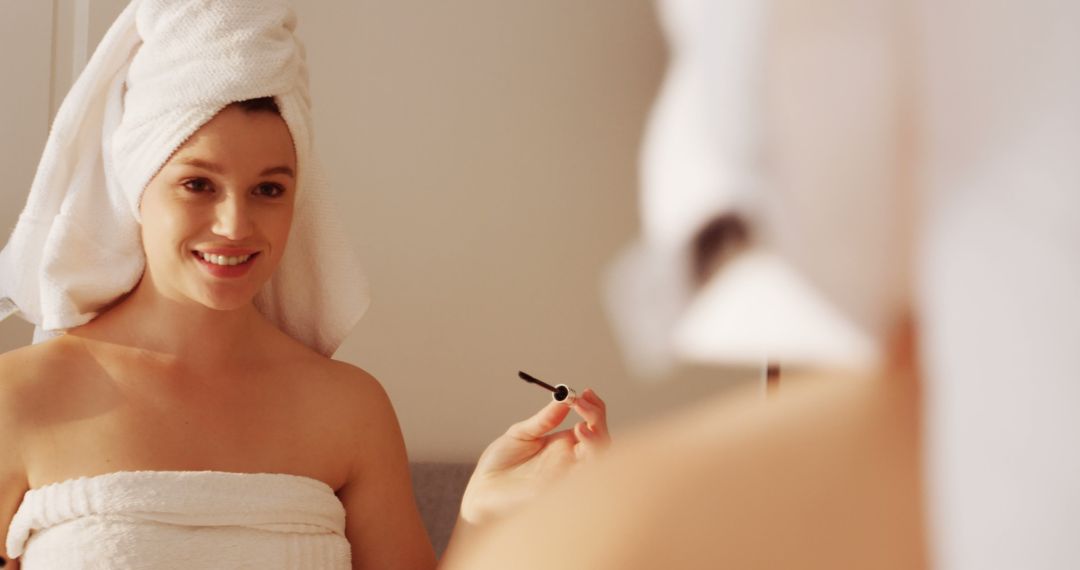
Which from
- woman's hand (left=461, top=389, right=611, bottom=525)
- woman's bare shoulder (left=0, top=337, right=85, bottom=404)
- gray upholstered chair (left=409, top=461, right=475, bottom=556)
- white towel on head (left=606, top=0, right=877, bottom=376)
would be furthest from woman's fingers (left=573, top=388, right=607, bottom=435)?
gray upholstered chair (left=409, top=461, right=475, bottom=556)

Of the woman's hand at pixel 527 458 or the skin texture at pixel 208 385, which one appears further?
the skin texture at pixel 208 385

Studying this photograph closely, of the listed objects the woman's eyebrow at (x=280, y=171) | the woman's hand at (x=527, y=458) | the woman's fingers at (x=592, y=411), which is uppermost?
the woman's eyebrow at (x=280, y=171)

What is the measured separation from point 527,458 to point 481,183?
1.38m

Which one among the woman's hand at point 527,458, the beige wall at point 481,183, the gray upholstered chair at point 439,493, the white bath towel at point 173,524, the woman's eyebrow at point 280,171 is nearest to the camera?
the woman's hand at point 527,458

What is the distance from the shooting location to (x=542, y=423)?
1.13 metres

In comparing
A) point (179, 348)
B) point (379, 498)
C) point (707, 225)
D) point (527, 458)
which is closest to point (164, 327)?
point (179, 348)

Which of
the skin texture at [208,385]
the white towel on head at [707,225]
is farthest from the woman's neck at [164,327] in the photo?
the white towel on head at [707,225]

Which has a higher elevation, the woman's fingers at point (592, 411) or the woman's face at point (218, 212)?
the woman's face at point (218, 212)

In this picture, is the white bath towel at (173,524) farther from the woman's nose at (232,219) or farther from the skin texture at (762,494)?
the skin texture at (762,494)

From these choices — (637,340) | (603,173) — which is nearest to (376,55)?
(603,173)

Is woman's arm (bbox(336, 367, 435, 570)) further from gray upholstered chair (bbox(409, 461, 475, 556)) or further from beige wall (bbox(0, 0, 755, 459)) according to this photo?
beige wall (bbox(0, 0, 755, 459))

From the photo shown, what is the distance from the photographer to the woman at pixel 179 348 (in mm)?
1312

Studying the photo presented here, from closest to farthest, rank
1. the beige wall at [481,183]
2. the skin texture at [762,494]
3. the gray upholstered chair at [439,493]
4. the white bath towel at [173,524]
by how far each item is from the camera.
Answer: the skin texture at [762,494] → the white bath towel at [173,524] → the gray upholstered chair at [439,493] → the beige wall at [481,183]

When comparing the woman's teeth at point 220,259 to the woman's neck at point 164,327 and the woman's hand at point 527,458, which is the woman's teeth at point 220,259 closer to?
the woman's neck at point 164,327
